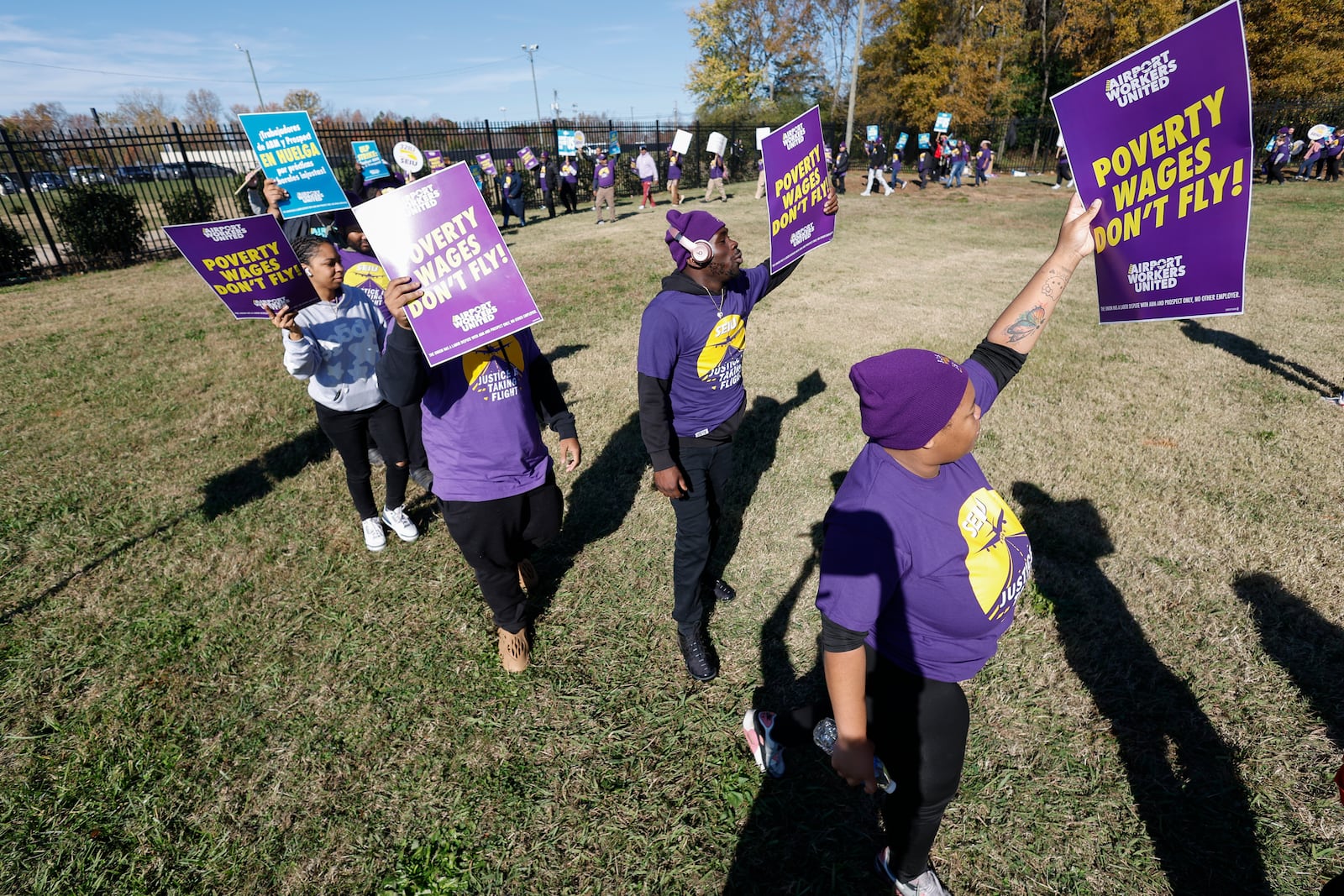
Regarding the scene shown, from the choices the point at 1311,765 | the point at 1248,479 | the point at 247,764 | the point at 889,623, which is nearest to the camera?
the point at 889,623

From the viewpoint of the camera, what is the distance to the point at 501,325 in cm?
269

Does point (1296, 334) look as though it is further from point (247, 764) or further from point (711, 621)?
point (247, 764)

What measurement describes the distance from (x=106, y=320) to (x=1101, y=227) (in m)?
13.7

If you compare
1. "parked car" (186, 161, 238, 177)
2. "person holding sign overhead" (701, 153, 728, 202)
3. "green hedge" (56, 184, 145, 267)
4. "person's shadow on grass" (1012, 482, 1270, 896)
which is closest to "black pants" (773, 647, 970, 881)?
"person's shadow on grass" (1012, 482, 1270, 896)

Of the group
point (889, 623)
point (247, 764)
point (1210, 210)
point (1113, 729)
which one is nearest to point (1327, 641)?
point (1113, 729)

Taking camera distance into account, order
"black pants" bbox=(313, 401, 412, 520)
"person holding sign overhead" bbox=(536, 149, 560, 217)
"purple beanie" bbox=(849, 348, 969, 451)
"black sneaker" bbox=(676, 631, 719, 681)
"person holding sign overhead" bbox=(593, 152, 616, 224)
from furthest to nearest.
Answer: "person holding sign overhead" bbox=(536, 149, 560, 217)
"person holding sign overhead" bbox=(593, 152, 616, 224)
"black pants" bbox=(313, 401, 412, 520)
"black sneaker" bbox=(676, 631, 719, 681)
"purple beanie" bbox=(849, 348, 969, 451)

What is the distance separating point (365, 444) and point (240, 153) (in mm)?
19269

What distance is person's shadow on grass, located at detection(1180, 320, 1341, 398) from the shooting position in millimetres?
6695

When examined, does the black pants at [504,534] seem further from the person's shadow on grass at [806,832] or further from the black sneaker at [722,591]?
the person's shadow on grass at [806,832]

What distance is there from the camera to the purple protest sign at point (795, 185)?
12.4 ft

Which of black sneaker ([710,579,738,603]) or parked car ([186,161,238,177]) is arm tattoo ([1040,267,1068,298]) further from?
parked car ([186,161,238,177])

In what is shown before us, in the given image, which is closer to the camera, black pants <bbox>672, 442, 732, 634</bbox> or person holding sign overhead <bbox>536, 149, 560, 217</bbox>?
black pants <bbox>672, 442, 732, 634</bbox>

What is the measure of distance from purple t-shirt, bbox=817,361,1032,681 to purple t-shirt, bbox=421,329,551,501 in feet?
6.11

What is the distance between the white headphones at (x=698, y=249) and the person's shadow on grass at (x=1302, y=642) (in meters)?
3.84
